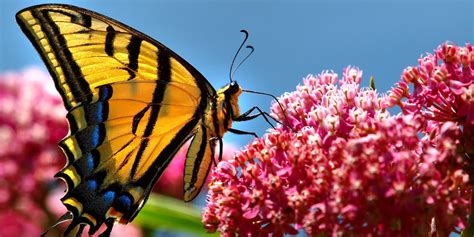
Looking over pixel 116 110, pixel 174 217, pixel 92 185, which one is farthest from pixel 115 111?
pixel 174 217

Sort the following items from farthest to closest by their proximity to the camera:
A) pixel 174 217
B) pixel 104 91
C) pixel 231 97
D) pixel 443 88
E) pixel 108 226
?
pixel 174 217 < pixel 231 97 < pixel 104 91 < pixel 108 226 < pixel 443 88

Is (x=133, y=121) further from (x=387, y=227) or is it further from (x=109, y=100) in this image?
(x=387, y=227)

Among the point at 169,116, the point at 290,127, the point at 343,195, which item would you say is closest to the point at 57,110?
the point at 169,116

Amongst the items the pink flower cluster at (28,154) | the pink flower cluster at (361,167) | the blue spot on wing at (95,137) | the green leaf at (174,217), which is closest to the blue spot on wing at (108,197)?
the blue spot on wing at (95,137)

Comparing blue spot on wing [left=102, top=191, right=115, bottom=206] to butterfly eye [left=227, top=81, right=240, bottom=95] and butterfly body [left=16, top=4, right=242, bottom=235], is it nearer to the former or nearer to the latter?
butterfly body [left=16, top=4, right=242, bottom=235]

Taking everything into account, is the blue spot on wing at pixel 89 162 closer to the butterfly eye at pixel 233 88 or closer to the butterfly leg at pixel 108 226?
the butterfly leg at pixel 108 226

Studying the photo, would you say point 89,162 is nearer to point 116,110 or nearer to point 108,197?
point 108,197
